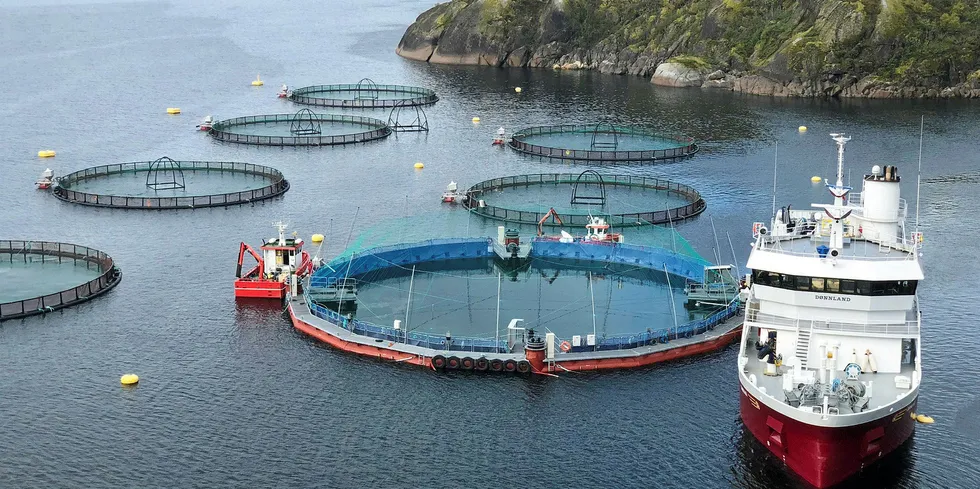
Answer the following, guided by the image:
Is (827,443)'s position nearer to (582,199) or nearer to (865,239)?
(865,239)

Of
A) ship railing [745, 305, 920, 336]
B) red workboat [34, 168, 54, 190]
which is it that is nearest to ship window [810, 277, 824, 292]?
ship railing [745, 305, 920, 336]

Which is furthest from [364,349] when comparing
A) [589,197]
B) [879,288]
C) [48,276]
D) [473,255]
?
[589,197]

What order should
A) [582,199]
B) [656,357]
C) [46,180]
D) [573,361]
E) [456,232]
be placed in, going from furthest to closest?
[46,180], [582,199], [456,232], [656,357], [573,361]

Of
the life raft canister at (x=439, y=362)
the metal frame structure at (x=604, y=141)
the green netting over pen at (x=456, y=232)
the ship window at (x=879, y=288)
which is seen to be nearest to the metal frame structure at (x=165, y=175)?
the green netting over pen at (x=456, y=232)

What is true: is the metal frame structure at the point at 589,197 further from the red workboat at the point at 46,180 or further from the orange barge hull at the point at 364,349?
the red workboat at the point at 46,180

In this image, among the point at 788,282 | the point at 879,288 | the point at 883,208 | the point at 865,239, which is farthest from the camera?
the point at 883,208

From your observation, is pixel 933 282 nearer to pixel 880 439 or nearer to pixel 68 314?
pixel 880 439

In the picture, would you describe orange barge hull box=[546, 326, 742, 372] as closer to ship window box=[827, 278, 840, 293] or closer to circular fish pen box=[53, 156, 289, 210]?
ship window box=[827, 278, 840, 293]
